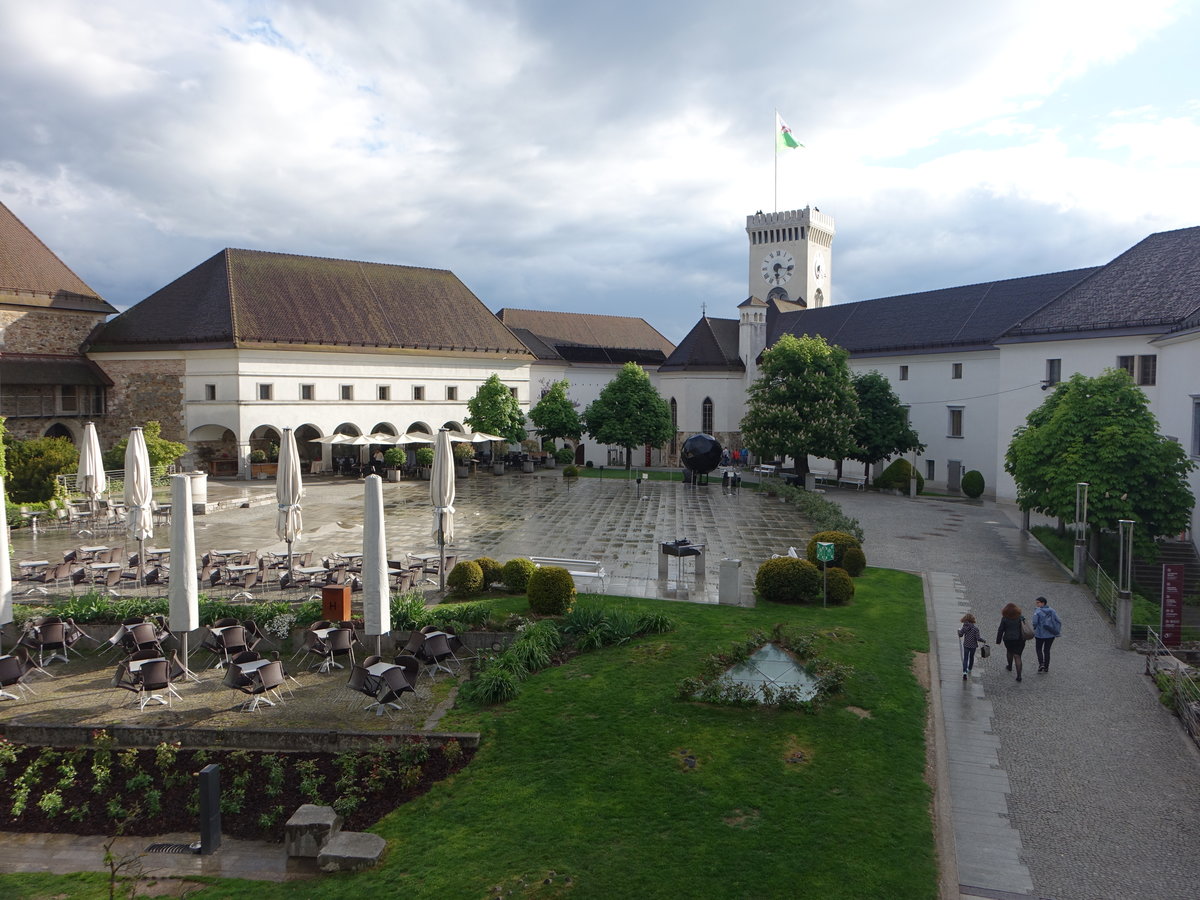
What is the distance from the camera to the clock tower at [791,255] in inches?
3211

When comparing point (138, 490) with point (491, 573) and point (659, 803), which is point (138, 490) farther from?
point (659, 803)

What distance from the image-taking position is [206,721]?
12.5 m

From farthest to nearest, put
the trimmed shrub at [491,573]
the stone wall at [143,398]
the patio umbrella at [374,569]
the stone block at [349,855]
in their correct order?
the stone wall at [143,398] → the trimmed shrub at [491,573] → the patio umbrella at [374,569] → the stone block at [349,855]

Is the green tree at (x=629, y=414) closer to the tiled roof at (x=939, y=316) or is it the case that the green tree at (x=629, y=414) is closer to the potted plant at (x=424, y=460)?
the potted plant at (x=424, y=460)

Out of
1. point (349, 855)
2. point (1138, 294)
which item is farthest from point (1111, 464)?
point (349, 855)

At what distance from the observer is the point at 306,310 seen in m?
49.3

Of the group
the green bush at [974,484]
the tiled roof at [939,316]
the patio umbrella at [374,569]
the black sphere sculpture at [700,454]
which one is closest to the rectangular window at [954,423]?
the tiled roof at [939,316]

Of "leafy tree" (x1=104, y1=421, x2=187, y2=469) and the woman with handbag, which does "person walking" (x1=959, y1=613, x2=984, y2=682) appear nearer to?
the woman with handbag

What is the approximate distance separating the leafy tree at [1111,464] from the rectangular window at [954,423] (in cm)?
2314

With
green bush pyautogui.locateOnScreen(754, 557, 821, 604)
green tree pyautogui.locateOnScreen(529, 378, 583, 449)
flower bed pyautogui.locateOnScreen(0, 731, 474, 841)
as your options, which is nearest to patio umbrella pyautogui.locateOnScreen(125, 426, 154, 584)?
flower bed pyautogui.locateOnScreen(0, 731, 474, 841)

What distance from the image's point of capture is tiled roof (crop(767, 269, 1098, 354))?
49.0 metres

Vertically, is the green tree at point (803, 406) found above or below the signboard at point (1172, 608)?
above

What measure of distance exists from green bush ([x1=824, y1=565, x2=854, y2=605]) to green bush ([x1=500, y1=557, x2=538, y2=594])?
Result: 688 cm

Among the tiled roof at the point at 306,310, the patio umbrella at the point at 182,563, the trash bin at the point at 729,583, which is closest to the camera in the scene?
the patio umbrella at the point at 182,563
